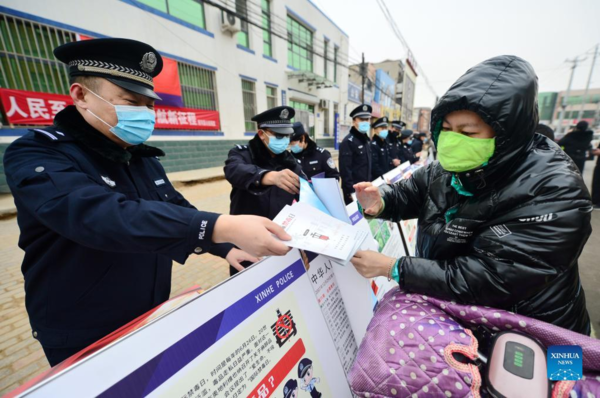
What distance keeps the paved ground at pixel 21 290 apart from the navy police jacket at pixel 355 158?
2.48 m

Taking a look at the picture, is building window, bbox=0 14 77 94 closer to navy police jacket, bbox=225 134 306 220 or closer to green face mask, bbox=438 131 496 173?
navy police jacket, bbox=225 134 306 220

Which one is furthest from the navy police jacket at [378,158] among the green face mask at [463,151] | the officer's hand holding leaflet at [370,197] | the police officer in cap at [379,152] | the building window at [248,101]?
the building window at [248,101]

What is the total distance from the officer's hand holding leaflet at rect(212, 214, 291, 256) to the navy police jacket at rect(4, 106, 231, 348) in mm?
49

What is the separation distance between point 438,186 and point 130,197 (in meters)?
1.49

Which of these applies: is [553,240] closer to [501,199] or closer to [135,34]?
[501,199]

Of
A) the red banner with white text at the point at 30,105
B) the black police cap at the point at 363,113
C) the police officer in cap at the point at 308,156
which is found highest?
the red banner with white text at the point at 30,105

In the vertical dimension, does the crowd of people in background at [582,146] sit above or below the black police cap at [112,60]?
below

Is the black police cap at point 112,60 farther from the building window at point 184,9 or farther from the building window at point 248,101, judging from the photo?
the building window at point 248,101

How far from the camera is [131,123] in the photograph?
1.15 m

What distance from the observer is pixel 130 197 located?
117 cm

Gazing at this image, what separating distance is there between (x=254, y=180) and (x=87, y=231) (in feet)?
3.78

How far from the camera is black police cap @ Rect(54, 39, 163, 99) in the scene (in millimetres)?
1051

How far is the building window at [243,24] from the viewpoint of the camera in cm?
987

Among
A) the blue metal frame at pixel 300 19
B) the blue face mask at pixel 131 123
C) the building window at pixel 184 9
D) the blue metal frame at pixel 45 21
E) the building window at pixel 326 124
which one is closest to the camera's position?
the blue face mask at pixel 131 123
